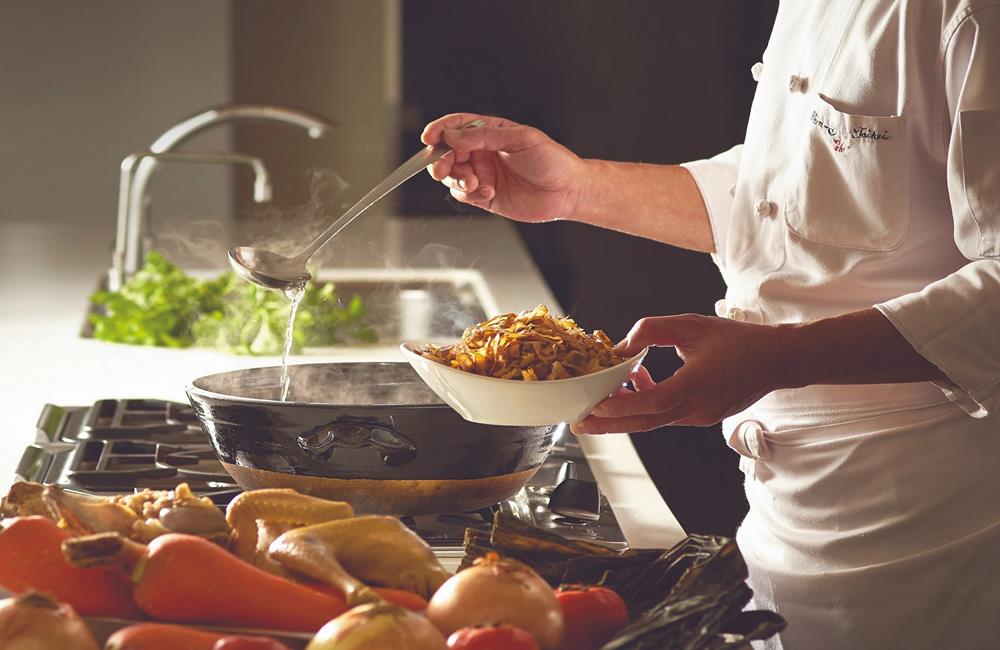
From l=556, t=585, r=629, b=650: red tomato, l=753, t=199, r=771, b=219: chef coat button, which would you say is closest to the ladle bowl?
l=753, t=199, r=771, b=219: chef coat button

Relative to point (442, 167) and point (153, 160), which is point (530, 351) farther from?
point (153, 160)

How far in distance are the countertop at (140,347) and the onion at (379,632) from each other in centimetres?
54

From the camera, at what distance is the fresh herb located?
2164 mm

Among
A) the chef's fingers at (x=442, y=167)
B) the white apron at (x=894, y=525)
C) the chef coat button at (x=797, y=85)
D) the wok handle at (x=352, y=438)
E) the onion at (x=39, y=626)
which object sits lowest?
the white apron at (x=894, y=525)

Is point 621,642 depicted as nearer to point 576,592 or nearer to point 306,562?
point 576,592

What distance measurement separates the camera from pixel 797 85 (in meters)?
1.36

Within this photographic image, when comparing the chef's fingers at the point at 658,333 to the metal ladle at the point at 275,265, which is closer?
the chef's fingers at the point at 658,333

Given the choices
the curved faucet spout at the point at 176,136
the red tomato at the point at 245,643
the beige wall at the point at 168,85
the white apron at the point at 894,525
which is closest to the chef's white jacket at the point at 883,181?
the white apron at the point at 894,525

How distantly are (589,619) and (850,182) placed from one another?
0.70 metres

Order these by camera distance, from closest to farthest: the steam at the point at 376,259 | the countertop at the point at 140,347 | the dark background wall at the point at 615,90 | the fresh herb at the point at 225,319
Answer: the countertop at the point at 140,347 < the fresh herb at the point at 225,319 < the steam at the point at 376,259 < the dark background wall at the point at 615,90

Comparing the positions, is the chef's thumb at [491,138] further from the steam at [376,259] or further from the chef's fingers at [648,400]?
the steam at [376,259]

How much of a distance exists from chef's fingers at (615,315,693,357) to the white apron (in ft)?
0.96

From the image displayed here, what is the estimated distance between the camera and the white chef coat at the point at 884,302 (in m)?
1.12

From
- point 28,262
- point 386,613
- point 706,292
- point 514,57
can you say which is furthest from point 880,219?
point 514,57
